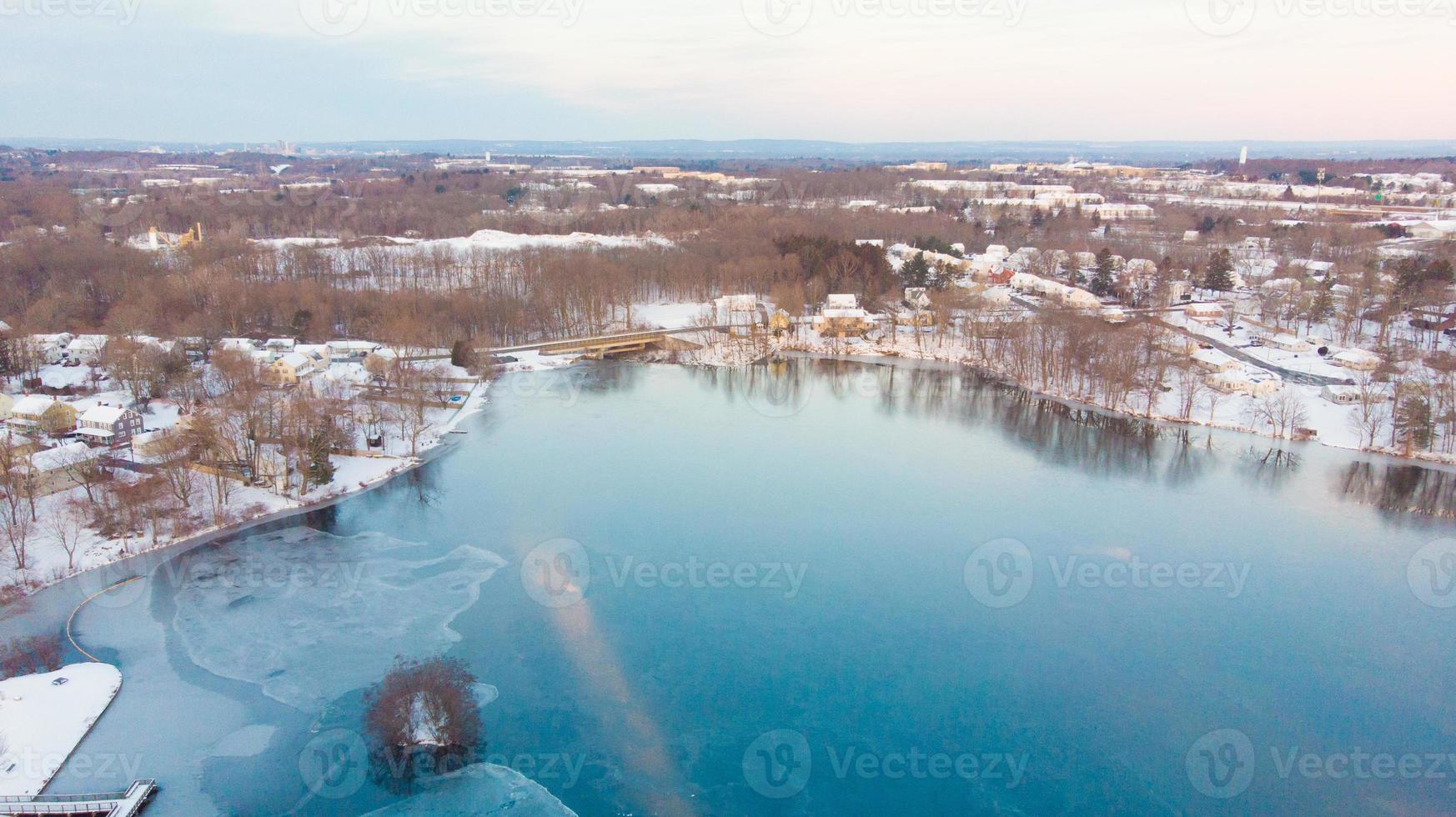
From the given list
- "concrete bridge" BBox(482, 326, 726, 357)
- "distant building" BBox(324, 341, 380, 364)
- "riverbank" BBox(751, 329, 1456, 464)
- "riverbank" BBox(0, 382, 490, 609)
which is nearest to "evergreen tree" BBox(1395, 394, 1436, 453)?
"riverbank" BBox(751, 329, 1456, 464)

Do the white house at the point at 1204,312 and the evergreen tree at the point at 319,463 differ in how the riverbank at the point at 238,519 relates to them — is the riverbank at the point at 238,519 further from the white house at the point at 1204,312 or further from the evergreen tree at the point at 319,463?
the white house at the point at 1204,312

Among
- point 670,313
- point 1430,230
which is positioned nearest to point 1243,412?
point 670,313

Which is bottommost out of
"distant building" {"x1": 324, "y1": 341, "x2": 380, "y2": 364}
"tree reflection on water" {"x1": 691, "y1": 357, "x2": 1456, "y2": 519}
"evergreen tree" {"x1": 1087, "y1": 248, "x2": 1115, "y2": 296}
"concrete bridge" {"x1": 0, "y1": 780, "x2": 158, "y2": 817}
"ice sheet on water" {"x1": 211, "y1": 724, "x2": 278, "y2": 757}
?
"ice sheet on water" {"x1": 211, "y1": 724, "x2": 278, "y2": 757}

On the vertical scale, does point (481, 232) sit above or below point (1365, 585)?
above

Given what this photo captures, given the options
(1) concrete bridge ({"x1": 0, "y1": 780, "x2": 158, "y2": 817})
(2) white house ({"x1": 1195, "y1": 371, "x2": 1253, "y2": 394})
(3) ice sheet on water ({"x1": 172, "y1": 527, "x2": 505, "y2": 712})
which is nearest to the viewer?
(1) concrete bridge ({"x1": 0, "y1": 780, "x2": 158, "y2": 817})

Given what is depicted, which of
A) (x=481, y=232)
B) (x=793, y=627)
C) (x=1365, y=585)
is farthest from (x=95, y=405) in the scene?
(x=481, y=232)

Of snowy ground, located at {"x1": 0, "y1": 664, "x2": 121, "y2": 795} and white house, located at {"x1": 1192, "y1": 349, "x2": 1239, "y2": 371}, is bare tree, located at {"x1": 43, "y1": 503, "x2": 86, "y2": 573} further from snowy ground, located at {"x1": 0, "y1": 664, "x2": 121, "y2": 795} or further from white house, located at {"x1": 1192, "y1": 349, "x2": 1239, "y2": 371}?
white house, located at {"x1": 1192, "y1": 349, "x2": 1239, "y2": 371}

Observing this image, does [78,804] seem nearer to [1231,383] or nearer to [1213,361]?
[1231,383]

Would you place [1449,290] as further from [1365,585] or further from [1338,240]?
[1365,585]
